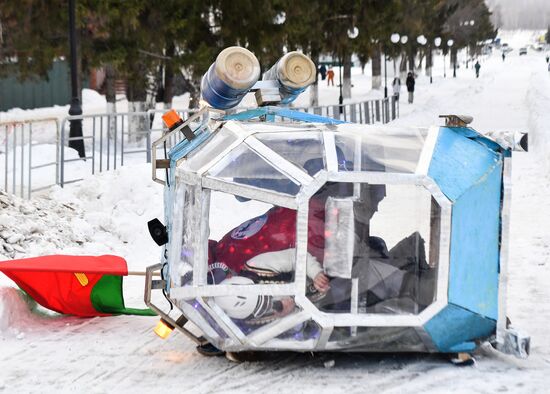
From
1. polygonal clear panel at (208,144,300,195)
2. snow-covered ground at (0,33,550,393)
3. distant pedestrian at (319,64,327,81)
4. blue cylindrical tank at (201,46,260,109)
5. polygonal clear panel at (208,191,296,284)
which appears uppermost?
distant pedestrian at (319,64,327,81)

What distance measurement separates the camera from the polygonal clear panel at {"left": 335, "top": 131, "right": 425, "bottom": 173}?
5.38 meters

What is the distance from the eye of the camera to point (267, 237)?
5.57 meters

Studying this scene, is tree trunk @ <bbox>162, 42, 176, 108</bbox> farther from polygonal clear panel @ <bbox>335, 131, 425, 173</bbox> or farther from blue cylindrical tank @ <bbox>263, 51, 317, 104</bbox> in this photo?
polygonal clear panel @ <bbox>335, 131, 425, 173</bbox>

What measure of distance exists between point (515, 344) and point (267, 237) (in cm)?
155

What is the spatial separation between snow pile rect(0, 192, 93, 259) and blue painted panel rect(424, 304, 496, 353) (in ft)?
17.9

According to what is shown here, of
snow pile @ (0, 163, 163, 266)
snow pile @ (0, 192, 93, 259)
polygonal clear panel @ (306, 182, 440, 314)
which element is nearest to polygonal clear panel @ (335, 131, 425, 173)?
polygonal clear panel @ (306, 182, 440, 314)

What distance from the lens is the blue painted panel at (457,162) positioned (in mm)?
5340

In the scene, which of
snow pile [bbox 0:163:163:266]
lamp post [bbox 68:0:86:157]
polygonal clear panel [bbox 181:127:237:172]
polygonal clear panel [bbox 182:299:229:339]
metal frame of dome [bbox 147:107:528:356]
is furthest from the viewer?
lamp post [bbox 68:0:86:157]

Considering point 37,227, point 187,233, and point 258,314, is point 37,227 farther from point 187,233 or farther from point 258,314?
point 258,314

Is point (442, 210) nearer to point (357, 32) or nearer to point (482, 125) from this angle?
point (482, 125)

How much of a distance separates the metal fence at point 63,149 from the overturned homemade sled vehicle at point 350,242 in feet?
27.5

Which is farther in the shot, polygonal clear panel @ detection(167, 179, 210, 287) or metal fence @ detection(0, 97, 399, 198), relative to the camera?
metal fence @ detection(0, 97, 399, 198)

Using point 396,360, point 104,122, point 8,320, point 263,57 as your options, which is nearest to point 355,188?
point 396,360

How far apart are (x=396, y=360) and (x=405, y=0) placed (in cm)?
3524
